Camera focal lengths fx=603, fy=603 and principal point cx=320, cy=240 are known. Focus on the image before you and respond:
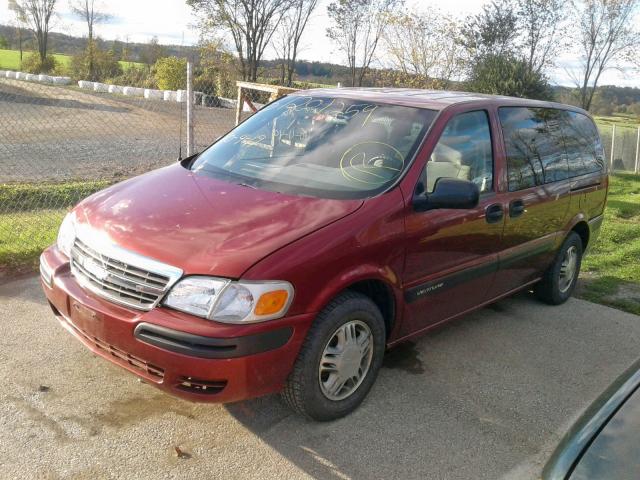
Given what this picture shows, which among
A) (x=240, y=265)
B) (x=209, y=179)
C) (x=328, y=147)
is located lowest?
(x=240, y=265)

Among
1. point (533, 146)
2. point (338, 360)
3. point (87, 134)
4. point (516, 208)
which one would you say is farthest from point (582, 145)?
point (87, 134)

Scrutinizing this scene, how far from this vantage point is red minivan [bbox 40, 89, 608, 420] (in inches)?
110

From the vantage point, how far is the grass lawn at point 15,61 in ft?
132

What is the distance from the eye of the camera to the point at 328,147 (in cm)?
385

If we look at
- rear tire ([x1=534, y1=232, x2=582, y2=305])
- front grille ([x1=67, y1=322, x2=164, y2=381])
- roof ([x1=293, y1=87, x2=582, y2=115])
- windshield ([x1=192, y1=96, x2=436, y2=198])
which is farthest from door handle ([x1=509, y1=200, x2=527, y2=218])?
front grille ([x1=67, y1=322, x2=164, y2=381])

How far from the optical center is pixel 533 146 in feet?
15.1

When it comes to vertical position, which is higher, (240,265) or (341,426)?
(240,265)

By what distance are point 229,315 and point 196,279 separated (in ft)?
0.74

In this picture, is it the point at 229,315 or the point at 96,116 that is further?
the point at 96,116

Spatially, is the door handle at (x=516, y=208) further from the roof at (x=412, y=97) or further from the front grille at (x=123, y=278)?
the front grille at (x=123, y=278)

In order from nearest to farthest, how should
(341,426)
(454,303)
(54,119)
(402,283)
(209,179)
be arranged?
(341,426), (402,283), (209,179), (454,303), (54,119)

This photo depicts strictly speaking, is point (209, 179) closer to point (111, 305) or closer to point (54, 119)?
point (111, 305)

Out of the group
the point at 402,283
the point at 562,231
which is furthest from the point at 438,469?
the point at 562,231

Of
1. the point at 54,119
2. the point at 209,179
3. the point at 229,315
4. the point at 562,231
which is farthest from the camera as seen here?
the point at 54,119
